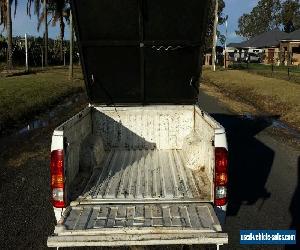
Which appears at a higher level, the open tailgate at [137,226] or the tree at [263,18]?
the tree at [263,18]

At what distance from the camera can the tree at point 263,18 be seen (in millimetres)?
124006

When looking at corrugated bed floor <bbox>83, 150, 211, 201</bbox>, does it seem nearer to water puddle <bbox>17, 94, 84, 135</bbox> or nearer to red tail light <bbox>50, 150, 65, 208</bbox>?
red tail light <bbox>50, 150, 65, 208</bbox>

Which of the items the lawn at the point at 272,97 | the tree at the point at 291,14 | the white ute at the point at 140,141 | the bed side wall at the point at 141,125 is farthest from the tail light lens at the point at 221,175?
the tree at the point at 291,14

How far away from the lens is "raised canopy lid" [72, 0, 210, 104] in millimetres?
5988

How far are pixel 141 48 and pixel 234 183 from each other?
319 cm

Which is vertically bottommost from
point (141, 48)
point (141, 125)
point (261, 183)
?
point (261, 183)

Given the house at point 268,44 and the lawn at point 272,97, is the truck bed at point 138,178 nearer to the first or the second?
the lawn at point 272,97

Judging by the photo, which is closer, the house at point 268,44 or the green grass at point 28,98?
the green grass at point 28,98

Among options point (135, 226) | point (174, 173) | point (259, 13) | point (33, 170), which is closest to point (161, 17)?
point (174, 173)

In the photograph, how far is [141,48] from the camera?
20.9ft

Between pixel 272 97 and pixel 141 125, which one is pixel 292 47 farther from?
pixel 141 125

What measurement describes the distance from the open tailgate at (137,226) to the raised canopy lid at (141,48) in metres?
3.06

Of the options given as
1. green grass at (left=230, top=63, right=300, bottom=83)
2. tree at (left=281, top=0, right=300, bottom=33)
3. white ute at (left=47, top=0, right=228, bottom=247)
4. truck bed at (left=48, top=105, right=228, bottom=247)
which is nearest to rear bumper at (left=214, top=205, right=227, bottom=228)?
white ute at (left=47, top=0, right=228, bottom=247)

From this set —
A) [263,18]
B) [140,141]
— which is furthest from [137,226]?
[263,18]
